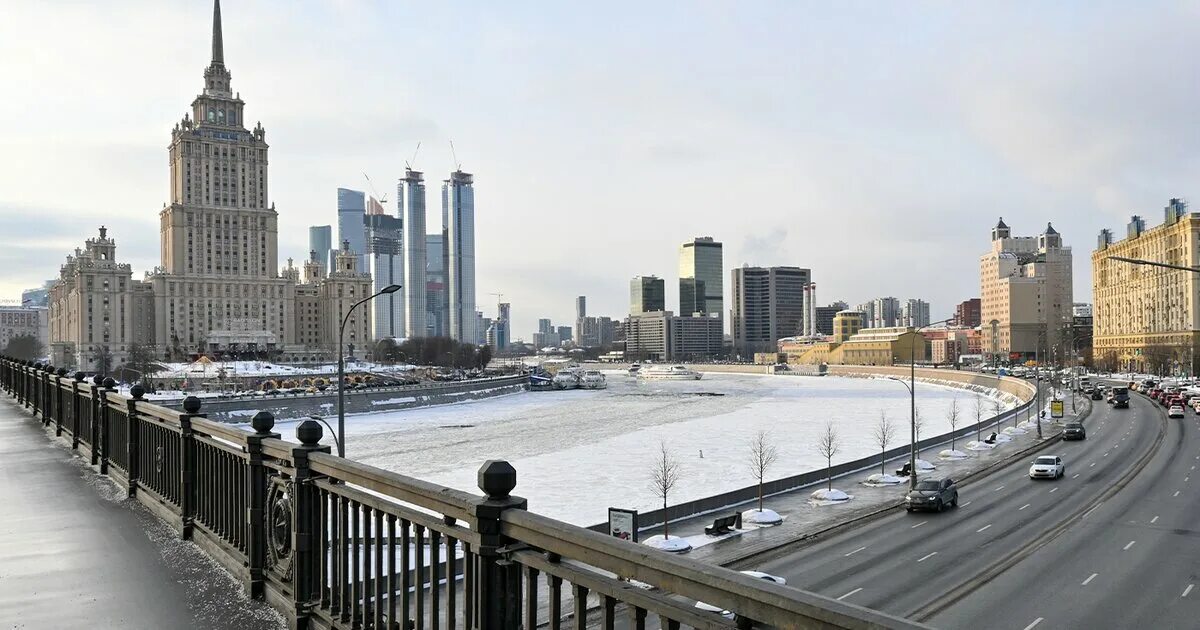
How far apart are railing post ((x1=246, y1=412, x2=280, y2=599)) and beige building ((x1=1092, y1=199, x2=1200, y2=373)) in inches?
5166

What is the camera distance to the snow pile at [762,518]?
3114cm

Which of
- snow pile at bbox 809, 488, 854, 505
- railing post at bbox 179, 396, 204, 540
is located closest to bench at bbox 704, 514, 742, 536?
snow pile at bbox 809, 488, 854, 505

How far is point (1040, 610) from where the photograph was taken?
1902 cm

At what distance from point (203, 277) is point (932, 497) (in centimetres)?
18643

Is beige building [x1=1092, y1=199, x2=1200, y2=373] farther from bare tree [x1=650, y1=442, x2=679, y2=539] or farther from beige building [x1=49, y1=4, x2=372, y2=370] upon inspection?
beige building [x1=49, y1=4, x2=372, y2=370]

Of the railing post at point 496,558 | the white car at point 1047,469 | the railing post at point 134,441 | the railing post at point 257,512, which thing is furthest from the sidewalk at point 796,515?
the railing post at point 496,558

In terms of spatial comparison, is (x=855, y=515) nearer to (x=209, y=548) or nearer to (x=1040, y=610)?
(x=1040, y=610)

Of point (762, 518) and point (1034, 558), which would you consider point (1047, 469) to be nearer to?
point (762, 518)

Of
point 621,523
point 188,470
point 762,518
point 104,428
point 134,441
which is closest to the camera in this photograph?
point 188,470

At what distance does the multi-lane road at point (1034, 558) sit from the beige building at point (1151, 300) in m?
97.3

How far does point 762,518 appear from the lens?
3138cm

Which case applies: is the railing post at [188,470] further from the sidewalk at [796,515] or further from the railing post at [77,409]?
the sidewalk at [796,515]

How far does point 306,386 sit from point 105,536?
114 meters

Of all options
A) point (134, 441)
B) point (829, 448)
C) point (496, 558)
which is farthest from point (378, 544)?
point (829, 448)
